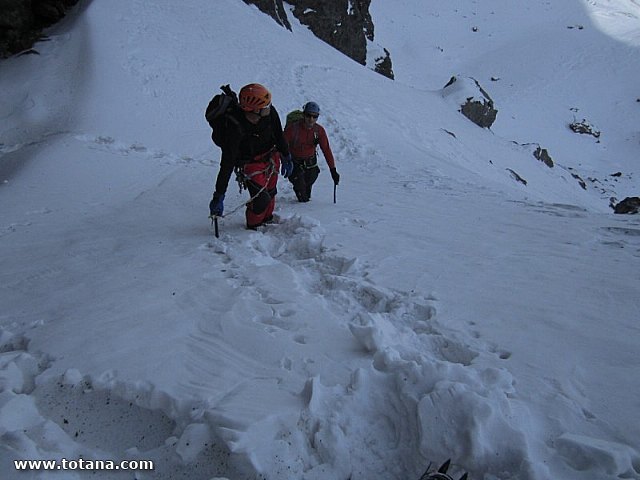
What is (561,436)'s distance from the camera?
198 cm

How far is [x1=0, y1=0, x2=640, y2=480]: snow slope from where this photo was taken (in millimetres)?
2031

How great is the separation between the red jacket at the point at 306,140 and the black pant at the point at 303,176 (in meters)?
0.12

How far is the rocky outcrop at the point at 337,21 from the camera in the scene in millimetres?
22375

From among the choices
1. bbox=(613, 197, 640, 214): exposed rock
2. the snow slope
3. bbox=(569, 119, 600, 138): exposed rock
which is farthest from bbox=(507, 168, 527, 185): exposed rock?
bbox=(569, 119, 600, 138): exposed rock

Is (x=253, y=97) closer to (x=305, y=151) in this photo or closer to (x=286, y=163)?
(x=286, y=163)

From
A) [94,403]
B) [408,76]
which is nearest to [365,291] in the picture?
[94,403]

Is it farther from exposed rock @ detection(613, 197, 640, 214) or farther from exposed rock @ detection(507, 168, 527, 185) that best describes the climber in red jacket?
exposed rock @ detection(507, 168, 527, 185)

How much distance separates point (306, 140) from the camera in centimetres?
631

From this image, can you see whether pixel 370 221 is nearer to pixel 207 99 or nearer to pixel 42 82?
pixel 207 99

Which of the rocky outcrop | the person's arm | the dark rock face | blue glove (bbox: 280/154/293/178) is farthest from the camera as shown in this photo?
the rocky outcrop

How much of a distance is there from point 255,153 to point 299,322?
253 centimetres

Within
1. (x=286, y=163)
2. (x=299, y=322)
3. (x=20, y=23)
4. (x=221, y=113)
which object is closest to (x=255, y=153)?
(x=286, y=163)

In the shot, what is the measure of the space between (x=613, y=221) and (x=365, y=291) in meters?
3.70

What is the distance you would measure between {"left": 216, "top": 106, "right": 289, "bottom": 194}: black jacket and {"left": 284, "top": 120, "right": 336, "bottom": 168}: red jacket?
49.1 inches
